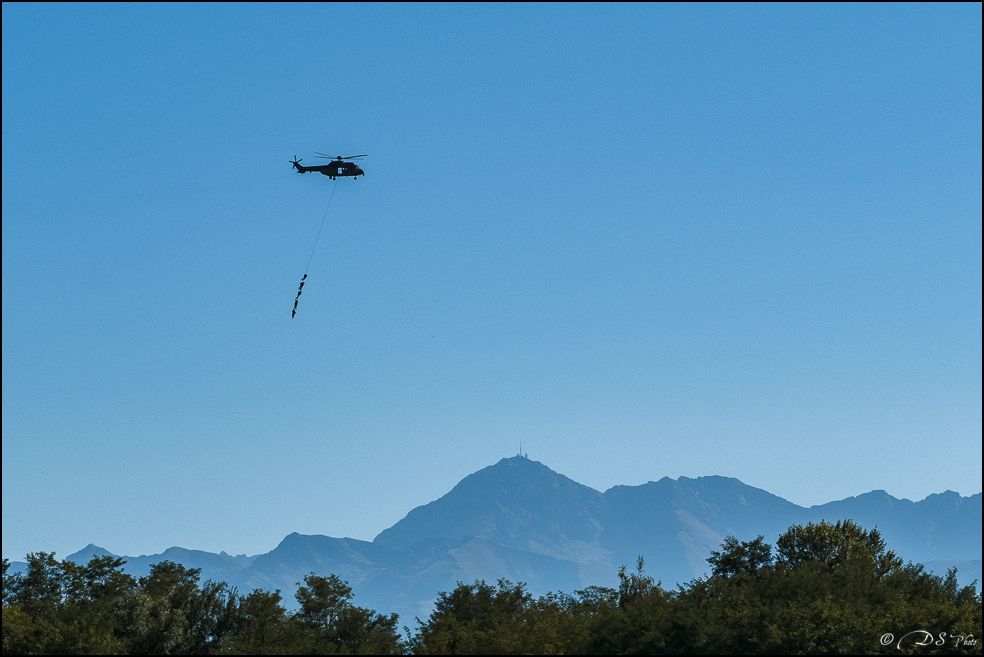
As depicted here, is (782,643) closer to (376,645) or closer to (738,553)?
(376,645)

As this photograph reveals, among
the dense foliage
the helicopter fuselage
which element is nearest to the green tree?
the dense foliage

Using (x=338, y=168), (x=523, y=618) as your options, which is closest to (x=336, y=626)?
(x=523, y=618)

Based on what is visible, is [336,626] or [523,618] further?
[523,618]

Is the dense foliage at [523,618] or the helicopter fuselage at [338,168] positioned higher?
the helicopter fuselage at [338,168]

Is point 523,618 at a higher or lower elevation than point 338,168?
lower

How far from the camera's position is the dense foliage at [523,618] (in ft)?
201

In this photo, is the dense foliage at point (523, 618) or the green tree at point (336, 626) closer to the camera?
the dense foliage at point (523, 618)

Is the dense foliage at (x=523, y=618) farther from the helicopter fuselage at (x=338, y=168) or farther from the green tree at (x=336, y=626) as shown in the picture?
the helicopter fuselage at (x=338, y=168)

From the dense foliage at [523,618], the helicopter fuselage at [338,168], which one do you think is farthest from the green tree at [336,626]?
the helicopter fuselage at [338,168]

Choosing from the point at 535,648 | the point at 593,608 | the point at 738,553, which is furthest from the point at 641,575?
the point at 535,648

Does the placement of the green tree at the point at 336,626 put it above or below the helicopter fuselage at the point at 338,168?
below

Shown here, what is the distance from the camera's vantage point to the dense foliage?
6131 centimetres

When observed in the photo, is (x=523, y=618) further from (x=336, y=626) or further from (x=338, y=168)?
(x=338, y=168)

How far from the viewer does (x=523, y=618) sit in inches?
2995
